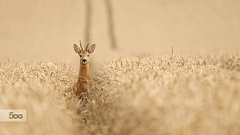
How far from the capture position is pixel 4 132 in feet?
5.01

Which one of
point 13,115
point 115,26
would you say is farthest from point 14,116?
point 115,26

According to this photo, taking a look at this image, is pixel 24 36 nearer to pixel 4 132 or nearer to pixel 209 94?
pixel 4 132

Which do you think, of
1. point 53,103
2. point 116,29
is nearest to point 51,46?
point 116,29

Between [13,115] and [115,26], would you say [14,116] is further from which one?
[115,26]

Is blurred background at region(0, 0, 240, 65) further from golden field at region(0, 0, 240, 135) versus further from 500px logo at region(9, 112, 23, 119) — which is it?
500px logo at region(9, 112, 23, 119)

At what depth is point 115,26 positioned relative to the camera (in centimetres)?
1262

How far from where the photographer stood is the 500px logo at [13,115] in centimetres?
174

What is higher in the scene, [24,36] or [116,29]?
[116,29]

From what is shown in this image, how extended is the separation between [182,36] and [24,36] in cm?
1059

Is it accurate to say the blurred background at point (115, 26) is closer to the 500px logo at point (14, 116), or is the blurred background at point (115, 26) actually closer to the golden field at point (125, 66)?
the golden field at point (125, 66)

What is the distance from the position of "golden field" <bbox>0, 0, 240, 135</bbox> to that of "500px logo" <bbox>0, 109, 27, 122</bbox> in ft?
0.17

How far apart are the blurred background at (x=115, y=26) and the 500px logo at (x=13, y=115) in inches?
259

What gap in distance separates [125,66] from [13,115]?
2.29m

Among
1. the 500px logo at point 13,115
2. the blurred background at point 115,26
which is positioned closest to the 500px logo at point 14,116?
the 500px logo at point 13,115
